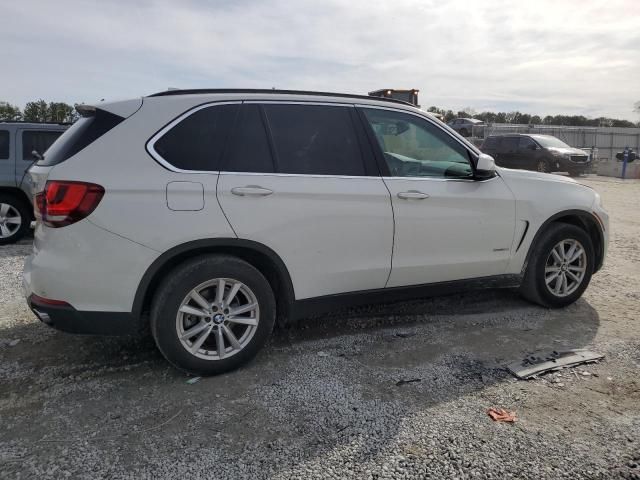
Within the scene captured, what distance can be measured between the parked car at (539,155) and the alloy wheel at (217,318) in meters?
18.2

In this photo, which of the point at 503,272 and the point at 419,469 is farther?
the point at 503,272

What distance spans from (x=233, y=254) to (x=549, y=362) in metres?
2.41

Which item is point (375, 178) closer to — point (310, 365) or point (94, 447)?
point (310, 365)

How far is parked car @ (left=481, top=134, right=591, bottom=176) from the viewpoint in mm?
19511

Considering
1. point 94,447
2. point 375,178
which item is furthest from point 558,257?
point 94,447

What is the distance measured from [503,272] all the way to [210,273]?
2.60 metres

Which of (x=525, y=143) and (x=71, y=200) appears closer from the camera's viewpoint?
(x=71, y=200)

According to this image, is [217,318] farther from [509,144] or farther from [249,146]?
[509,144]

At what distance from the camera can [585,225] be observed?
4.84 meters

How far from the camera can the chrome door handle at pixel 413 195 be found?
3.77 metres

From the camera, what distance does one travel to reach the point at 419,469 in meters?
2.50

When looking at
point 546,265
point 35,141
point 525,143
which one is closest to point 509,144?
point 525,143

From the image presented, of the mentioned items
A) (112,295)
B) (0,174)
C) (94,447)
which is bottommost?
(94,447)

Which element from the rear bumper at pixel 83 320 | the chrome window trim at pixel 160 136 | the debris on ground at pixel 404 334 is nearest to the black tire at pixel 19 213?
the rear bumper at pixel 83 320
